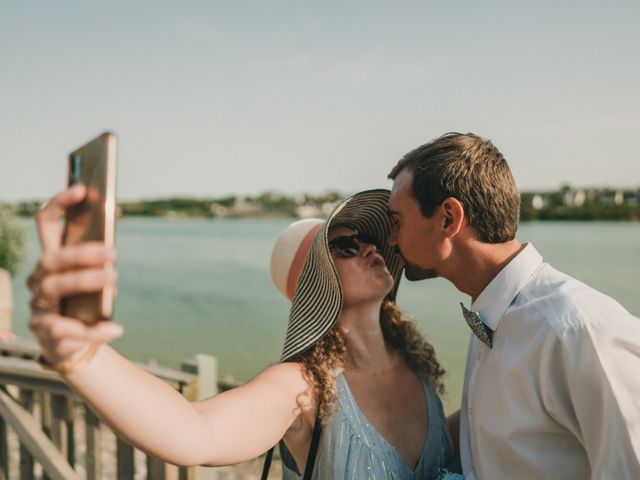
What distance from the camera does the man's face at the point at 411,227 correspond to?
7.66 feet

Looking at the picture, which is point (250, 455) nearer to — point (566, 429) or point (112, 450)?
point (566, 429)

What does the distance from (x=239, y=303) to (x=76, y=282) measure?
3331cm

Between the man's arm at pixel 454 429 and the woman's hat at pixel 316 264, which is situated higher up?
the woman's hat at pixel 316 264

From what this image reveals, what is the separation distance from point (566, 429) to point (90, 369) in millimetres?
1414

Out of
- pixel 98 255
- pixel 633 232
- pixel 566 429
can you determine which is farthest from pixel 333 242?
pixel 633 232

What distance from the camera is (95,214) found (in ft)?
3.14

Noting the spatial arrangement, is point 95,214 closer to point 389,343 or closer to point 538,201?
point 389,343

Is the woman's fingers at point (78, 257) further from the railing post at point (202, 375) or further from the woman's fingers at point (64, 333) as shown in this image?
the railing post at point (202, 375)

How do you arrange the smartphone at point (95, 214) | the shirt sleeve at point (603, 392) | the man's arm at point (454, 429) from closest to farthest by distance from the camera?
the smartphone at point (95, 214) < the shirt sleeve at point (603, 392) < the man's arm at point (454, 429)

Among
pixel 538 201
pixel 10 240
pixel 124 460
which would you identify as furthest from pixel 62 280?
pixel 538 201

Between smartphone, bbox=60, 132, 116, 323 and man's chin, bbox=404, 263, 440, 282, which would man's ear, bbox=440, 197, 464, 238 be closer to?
man's chin, bbox=404, 263, 440, 282

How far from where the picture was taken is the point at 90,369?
4.03ft

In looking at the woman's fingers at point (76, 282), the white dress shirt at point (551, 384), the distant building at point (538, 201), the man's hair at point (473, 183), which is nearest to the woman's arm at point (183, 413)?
the woman's fingers at point (76, 282)

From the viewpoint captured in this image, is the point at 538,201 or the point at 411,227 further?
the point at 538,201
